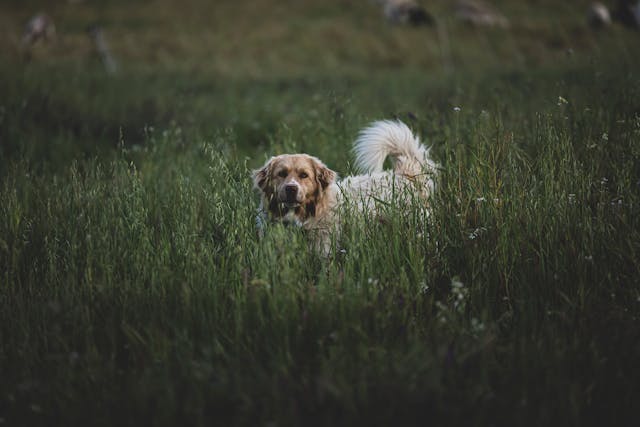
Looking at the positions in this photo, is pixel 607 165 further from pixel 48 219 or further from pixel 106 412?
pixel 48 219

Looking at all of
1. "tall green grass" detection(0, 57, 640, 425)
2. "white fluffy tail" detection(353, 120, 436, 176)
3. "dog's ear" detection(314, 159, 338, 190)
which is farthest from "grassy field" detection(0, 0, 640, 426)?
"dog's ear" detection(314, 159, 338, 190)

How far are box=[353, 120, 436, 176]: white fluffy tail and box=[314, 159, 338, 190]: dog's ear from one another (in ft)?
0.74

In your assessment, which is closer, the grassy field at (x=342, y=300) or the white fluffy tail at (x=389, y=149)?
the grassy field at (x=342, y=300)

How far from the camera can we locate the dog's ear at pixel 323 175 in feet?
12.4

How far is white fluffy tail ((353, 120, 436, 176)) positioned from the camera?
383cm

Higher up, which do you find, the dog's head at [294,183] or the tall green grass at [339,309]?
the dog's head at [294,183]

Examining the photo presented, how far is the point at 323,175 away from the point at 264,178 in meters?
0.45

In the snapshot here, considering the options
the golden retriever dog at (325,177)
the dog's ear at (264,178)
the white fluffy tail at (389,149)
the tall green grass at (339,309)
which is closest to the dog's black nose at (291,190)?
the golden retriever dog at (325,177)

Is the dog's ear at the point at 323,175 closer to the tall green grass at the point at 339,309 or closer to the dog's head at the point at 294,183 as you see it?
the dog's head at the point at 294,183

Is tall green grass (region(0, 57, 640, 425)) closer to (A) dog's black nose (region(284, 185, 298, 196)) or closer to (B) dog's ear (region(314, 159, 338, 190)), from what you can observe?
(A) dog's black nose (region(284, 185, 298, 196))

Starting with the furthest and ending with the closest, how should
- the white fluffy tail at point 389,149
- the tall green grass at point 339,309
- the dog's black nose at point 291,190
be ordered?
the white fluffy tail at point 389,149 → the dog's black nose at point 291,190 → the tall green grass at point 339,309

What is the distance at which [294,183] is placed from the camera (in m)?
3.46

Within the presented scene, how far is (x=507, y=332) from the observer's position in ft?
7.10

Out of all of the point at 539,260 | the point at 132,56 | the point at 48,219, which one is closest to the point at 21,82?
the point at 48,219
